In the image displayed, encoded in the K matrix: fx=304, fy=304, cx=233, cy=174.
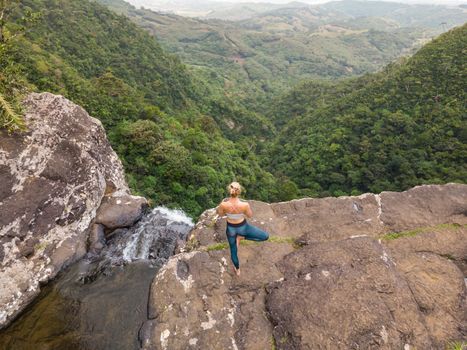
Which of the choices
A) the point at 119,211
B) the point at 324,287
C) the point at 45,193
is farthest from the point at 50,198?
the point at 324,287

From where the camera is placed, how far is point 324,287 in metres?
8.03

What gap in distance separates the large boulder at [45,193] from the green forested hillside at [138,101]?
2.56m

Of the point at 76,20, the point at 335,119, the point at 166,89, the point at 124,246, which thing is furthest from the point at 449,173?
the point at 76,20

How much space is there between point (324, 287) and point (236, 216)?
9.96 feet

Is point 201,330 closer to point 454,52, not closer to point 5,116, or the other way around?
point 5,116

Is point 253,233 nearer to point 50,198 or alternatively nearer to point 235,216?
point 235,216

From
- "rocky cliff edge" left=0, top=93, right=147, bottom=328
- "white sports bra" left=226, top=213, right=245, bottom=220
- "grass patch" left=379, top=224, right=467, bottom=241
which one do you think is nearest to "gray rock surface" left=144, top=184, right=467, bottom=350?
"grass patch" left=379, top=224, right=467, bottom=241

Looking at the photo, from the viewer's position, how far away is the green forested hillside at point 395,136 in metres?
35.7

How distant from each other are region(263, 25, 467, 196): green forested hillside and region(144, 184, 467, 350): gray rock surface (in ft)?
87.1

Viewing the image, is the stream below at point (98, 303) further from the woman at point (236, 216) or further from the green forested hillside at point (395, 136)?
the green forested hillside at point (395, 136)

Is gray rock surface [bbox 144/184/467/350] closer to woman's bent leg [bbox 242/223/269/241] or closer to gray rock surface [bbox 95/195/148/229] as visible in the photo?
woman's bent leg [bbox 242/223/269/241]

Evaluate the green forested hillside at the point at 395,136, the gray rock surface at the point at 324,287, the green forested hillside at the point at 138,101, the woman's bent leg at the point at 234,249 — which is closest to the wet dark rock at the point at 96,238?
the gray rock surface at the point at 324,287

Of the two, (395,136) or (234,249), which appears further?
(395,136)

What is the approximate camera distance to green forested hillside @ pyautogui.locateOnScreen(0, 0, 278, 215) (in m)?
22.0
